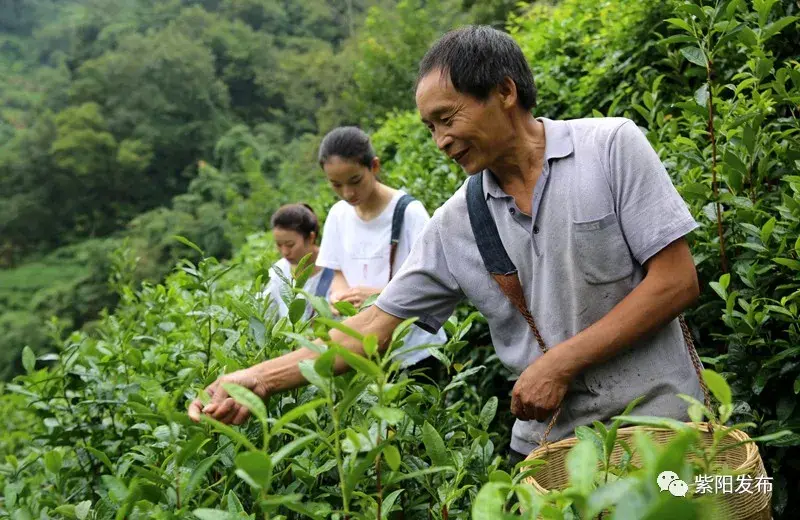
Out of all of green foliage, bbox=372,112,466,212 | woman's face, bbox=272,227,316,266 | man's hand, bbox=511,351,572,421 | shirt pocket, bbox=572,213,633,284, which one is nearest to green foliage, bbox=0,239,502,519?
man's hand, bbox=511,351,572,421

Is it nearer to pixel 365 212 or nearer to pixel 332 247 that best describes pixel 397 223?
pixel 365 212

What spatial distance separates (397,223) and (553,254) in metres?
1.70

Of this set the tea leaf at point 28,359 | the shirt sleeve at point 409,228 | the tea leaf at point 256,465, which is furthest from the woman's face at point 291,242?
the tea leaf at point 256,465

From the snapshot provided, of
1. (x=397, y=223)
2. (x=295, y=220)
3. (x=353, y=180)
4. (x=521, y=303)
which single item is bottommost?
(x=295, y=220)

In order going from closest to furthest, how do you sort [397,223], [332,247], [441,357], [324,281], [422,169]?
[441,357] < [397,223] < [332,247] < [324,281] < [422,169]

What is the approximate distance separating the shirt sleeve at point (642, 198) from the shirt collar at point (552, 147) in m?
0.11

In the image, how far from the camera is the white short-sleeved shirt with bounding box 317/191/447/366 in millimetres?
3605

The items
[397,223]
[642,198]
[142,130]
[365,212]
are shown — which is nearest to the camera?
[642,198]

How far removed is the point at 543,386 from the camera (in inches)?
74.3

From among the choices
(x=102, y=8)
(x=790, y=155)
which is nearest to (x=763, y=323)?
(x=790, y=155)

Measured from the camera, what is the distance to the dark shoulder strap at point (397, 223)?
3.59m

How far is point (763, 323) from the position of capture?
7.80ft

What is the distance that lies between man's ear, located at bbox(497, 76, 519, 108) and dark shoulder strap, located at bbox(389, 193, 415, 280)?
1634mm

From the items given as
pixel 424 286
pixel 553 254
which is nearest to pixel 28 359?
pixel 424 286
